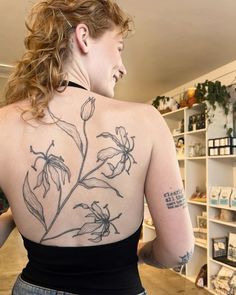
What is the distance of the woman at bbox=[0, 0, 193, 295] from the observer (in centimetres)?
77

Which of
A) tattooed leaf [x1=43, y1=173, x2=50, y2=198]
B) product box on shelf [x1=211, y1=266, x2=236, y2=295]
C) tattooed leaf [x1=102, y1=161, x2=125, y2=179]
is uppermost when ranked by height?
tattooed leaf [x1=102, y1=161, x2=125, y2=179]

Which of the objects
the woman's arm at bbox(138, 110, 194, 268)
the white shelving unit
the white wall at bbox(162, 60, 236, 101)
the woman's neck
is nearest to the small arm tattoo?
the woman's arm at bbox(138, 110, 194, 268)

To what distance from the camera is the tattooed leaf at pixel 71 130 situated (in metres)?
0.78

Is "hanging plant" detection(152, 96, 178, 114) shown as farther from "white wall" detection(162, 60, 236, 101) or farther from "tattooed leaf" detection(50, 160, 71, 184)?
"tattooed leaf" detection(50, 160, 71, 184)

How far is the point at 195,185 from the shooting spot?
4137 mm

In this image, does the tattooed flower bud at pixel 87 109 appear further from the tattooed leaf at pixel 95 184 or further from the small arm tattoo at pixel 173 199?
the small arm tattoo at pixel 173 199

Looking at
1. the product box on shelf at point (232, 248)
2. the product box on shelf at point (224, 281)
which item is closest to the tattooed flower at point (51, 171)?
the product box on shelf at point (224, 281)

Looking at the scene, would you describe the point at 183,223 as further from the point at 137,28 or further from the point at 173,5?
the point at 137,28

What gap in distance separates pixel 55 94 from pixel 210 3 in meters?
2.03

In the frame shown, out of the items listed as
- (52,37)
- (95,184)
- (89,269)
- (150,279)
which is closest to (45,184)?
(95,184)

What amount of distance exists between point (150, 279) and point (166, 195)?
134 inches

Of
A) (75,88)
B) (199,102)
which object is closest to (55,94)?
(75,88)

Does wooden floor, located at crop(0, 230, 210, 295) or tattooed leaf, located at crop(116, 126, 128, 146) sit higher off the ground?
tattooed leaf, located at crop(116, 126, 128, 146)

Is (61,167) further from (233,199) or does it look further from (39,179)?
(233,199)
